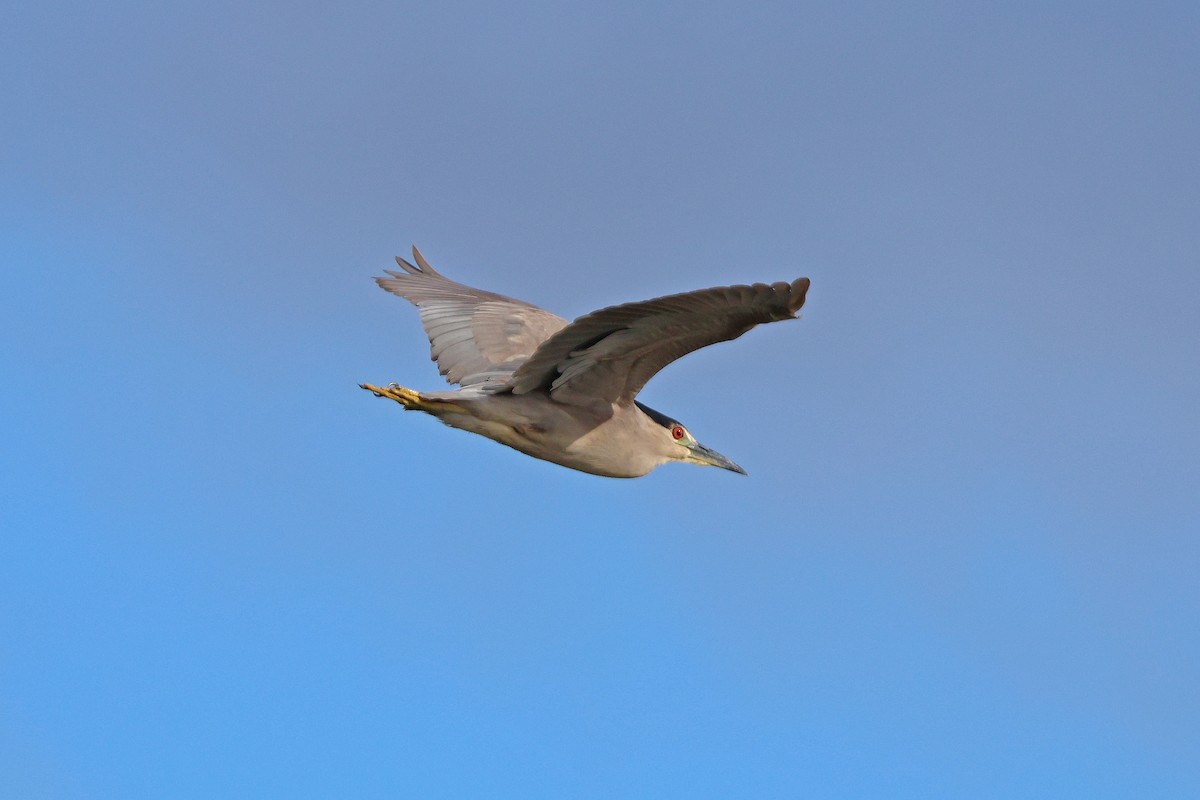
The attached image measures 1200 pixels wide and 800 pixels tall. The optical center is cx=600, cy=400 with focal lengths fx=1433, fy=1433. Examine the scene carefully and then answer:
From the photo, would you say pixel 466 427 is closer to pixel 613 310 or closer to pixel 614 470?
pixel 614 470

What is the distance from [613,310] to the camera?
9.91 m

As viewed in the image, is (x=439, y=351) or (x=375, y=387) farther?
(x=439, y=351)

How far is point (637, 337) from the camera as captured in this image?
10766mm

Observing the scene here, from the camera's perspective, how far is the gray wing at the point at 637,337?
9578mm

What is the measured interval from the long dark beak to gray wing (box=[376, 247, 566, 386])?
5.74 feet

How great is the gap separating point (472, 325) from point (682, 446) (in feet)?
8.05

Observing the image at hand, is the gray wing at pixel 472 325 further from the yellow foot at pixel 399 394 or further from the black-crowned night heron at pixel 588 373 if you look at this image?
the yellow foot at pixel 399 394

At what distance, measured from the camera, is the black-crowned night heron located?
32.7ft

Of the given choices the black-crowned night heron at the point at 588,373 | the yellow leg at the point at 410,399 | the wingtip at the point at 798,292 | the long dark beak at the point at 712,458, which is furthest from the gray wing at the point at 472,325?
the wingtip at the point at 798,292

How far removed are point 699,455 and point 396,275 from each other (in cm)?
418

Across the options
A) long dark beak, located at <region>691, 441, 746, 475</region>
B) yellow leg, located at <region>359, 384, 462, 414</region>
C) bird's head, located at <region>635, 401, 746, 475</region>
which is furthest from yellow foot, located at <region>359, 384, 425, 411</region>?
long dark beak, located at <region>691, 441, 746, 475</region>

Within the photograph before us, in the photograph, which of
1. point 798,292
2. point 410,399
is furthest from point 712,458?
point 798,292

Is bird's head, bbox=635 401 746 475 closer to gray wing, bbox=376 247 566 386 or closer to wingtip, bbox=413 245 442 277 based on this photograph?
gray wing, bbox=376 247 566 386

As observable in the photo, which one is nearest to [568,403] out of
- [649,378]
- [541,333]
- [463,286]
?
[649,378]
